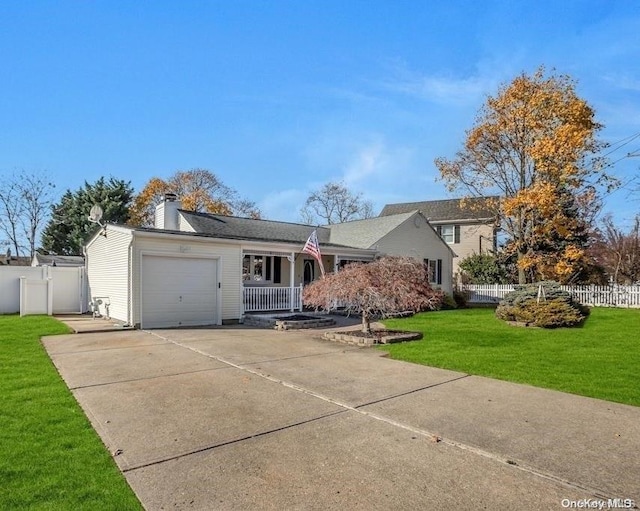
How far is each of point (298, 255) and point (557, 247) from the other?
50.0ft

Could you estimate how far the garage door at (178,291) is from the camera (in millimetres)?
12609

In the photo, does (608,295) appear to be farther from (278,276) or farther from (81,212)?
(81,212)

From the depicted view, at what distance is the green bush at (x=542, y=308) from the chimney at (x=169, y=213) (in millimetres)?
13645

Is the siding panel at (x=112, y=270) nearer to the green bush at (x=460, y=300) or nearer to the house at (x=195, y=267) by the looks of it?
the house at (x=195, y=267)

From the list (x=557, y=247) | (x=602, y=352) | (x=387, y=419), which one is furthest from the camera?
(x=557, y=247)

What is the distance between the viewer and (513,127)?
1964cm

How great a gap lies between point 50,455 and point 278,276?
16103 millimetres

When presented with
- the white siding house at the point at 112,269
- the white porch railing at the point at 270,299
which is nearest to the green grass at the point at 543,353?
the white porch railing at the point at 270,299

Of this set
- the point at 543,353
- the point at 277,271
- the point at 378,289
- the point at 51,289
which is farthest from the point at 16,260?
the point at 543,353

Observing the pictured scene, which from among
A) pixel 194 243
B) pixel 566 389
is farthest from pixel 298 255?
pixel 566 389

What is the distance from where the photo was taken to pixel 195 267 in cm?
1355

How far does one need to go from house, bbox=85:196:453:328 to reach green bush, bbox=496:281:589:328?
22.4 feet

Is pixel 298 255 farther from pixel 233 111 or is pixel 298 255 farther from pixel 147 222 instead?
pixel 147 222

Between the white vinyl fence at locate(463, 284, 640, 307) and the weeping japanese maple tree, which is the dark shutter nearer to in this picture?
the weeping japanese maple tree
